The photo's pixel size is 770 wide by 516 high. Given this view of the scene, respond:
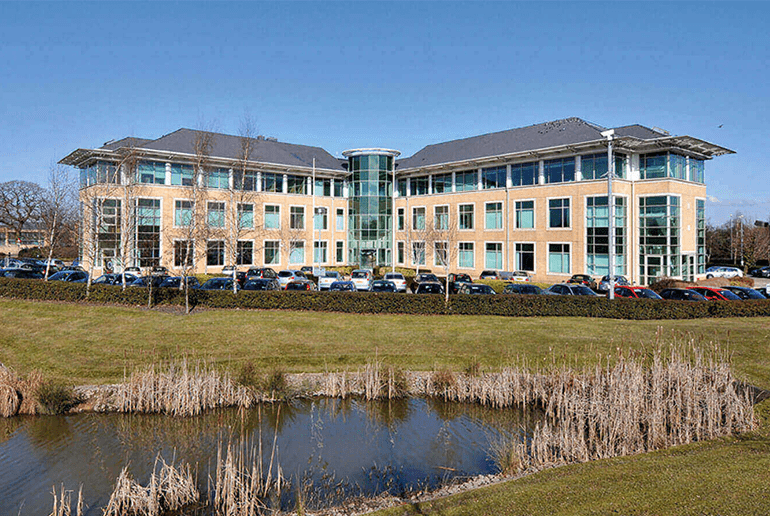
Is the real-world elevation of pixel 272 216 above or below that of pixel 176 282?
→ above

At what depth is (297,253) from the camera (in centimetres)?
5031

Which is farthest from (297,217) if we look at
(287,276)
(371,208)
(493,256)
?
(493,256)

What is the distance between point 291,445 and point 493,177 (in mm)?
38548

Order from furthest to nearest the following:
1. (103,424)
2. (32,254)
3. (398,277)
A: (32,254) < (398,277) < (103,424)

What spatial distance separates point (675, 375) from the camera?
11062 millimetres

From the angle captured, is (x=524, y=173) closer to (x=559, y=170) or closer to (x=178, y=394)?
(x=559, y=170)

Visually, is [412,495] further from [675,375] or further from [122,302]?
[122,302]

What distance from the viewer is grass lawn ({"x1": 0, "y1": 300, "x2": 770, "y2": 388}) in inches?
613

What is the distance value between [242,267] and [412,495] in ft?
130

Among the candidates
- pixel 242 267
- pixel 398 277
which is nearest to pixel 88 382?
pixel 398 277

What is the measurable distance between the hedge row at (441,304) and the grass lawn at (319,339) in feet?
2.66

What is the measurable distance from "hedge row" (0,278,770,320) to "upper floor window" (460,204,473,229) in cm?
2717

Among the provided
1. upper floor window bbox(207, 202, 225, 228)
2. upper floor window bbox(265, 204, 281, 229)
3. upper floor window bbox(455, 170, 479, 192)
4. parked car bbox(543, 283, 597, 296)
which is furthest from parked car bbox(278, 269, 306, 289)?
upper floor window bbox(455, 170, 479, 192)

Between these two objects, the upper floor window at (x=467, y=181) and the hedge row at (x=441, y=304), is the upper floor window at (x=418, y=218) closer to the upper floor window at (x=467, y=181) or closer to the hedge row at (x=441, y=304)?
the upper floor window at (x=467, y=181)
